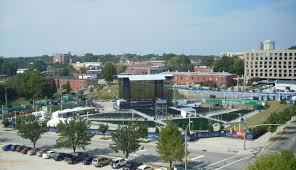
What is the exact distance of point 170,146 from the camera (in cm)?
3378

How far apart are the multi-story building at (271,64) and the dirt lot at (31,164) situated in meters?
99.3

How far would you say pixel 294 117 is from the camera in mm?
65688

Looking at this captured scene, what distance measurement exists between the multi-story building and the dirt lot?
99324 mm

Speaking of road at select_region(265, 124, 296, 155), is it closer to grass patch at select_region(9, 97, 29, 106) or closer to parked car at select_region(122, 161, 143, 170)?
parked car at select_region(122, 161, 143, 170)

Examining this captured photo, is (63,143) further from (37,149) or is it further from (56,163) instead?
(37,149)

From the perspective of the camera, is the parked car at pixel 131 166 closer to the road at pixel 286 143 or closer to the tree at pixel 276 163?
the tree at pixel 276 163

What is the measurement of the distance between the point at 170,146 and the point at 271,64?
3955 inches

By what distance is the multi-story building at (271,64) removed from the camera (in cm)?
12219

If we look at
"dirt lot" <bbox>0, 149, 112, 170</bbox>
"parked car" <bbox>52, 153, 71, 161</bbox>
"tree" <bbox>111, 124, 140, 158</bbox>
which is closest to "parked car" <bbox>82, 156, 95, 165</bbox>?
"dirt lot" <bbox>0, 149, 112, 170</bbox>

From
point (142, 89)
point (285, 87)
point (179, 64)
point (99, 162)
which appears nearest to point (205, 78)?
point (285, 87)

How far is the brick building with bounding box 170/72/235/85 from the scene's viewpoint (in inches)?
4759

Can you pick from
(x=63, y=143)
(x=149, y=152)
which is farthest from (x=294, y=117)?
(x=63, y=143)

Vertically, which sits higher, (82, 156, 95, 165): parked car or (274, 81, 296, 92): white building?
(274, 81, 296, 92): white building

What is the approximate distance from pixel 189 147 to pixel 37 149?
59.2 feet
